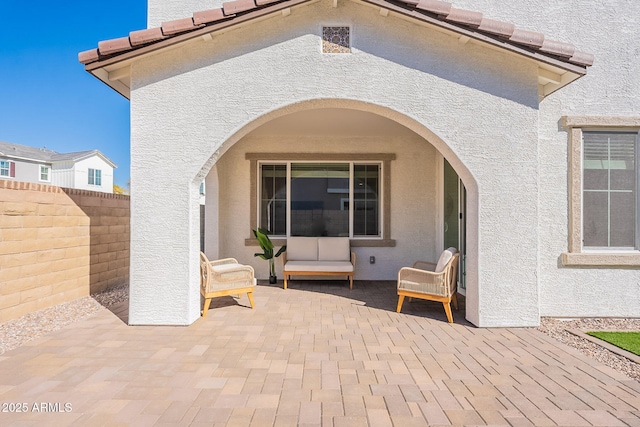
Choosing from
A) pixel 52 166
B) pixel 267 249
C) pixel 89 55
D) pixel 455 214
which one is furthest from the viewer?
pixel 52 166

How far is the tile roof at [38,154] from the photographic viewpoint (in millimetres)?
27739

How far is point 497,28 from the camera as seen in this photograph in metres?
5.61

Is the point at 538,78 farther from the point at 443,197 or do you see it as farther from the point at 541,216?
the point at 443,197

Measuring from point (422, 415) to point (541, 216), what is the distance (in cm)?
484

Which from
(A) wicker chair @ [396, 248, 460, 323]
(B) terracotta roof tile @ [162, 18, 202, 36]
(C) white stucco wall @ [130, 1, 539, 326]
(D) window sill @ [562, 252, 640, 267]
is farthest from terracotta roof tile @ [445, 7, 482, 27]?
(D) window sill @ [562, 252, 640, 267]

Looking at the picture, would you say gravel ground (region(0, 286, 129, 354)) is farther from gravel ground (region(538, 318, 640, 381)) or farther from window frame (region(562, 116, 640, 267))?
window frame (region(562, 116, 640, 267))

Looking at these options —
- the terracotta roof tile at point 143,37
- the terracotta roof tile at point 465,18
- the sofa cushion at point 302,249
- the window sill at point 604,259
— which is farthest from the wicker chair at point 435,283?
the terracotta roof tile at point 143,37

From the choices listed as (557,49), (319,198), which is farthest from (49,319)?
(557,49)

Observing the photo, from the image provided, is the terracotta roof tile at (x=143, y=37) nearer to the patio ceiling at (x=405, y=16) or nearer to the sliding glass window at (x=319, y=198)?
the patio ceiling at (x=405, y=16)

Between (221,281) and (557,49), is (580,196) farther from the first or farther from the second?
(221,281)

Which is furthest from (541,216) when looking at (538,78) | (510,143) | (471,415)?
(471,415)

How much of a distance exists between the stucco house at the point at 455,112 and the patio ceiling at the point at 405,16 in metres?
0.02

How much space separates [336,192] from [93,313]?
6448 millimetres

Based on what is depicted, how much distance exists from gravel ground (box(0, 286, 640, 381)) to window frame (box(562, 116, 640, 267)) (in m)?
1.06
